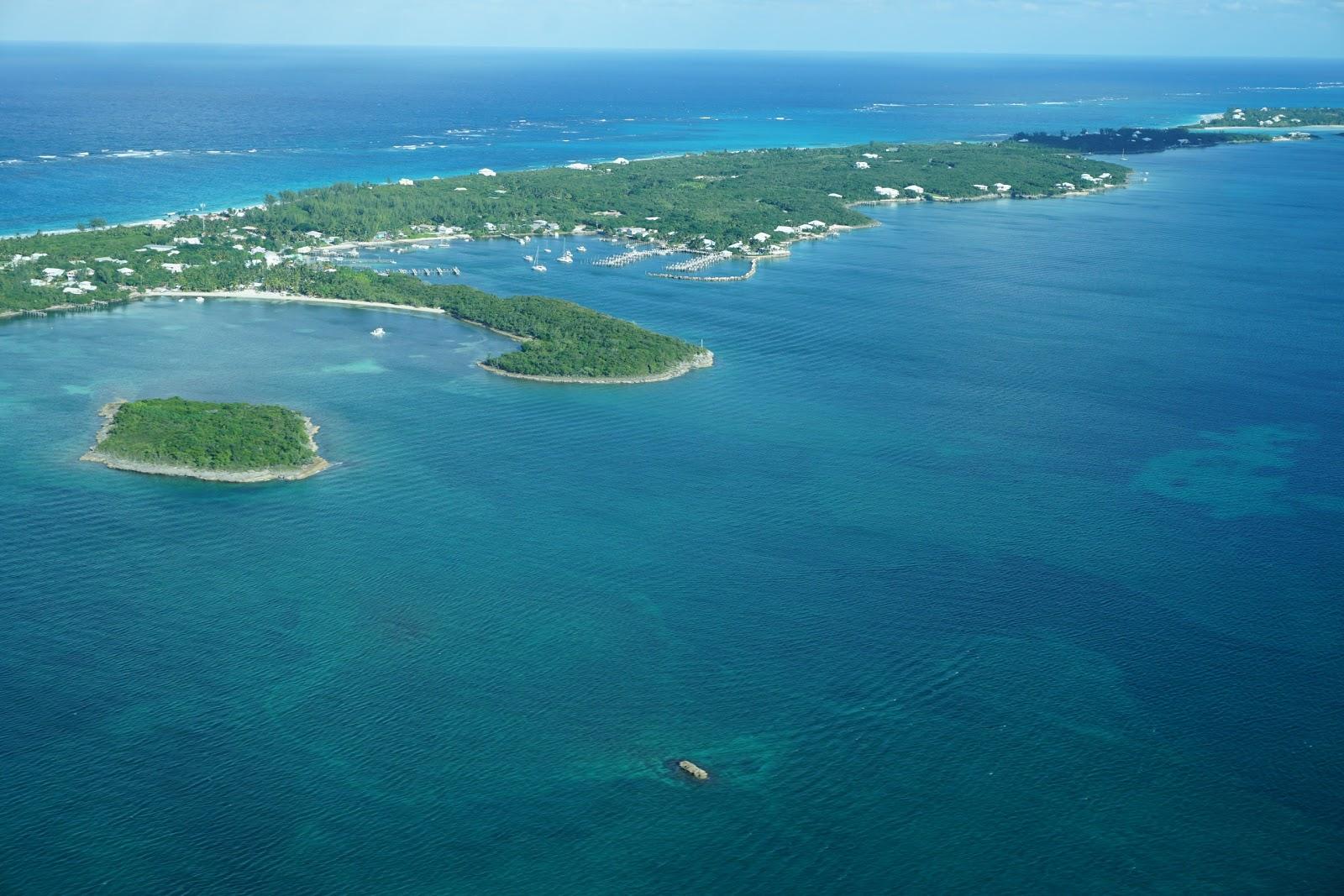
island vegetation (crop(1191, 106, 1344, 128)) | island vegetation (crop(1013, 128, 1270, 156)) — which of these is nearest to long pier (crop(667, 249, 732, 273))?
island vegetation (crop(1013, 128, 1270, 156))

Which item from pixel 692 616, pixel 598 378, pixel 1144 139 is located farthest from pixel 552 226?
pixel 1144 139

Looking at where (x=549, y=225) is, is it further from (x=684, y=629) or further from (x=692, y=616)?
(x=684, y=629)

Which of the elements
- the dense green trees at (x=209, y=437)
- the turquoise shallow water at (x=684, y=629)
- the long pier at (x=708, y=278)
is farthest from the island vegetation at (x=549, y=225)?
the dense green trees at (x=209, y=437)

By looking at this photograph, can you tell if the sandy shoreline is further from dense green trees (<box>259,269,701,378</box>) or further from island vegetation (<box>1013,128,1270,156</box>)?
island vegetation (<box>1013,128,1270,156</box>)

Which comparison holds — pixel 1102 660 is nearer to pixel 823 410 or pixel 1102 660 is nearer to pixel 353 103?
pixel 823 410

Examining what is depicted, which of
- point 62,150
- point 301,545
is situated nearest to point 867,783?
point 301,545
